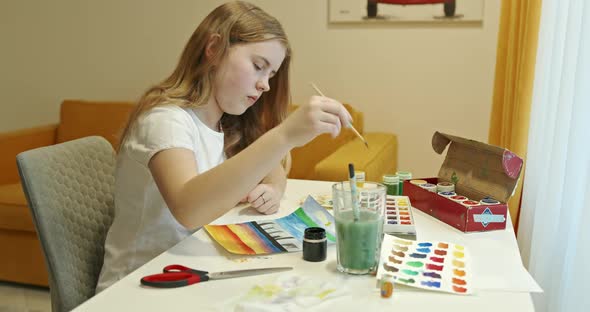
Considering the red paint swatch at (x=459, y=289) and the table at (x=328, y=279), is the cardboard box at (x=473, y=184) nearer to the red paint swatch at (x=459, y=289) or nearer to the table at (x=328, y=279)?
the table at (x=328, y=279)

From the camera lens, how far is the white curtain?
176 cm

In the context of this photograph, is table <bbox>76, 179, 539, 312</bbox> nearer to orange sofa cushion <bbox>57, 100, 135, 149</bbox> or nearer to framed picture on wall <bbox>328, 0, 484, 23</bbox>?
framed picture on wall <bbox>328, 0, 484, 23</bbox>

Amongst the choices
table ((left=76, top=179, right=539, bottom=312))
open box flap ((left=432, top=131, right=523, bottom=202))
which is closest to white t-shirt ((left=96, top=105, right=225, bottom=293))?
table ((left=76, top=179, right=539, bottom=312))

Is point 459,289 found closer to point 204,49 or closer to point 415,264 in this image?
point 415,264

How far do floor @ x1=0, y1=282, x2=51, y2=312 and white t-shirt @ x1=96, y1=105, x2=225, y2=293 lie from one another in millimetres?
1298

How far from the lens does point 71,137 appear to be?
10.7 ft

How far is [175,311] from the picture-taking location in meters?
0.91

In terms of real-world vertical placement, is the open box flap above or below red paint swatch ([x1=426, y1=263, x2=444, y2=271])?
above

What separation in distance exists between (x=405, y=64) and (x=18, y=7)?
2329 mm

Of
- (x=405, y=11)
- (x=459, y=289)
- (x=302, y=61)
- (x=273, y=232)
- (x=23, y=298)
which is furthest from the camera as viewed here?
(x=302, y=61)

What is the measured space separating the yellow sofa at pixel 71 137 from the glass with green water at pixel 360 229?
116 cm

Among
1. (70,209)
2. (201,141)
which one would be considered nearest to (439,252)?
(201,141)

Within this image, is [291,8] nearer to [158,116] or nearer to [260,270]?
[158,116]

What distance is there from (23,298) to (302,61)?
1.73 meters
